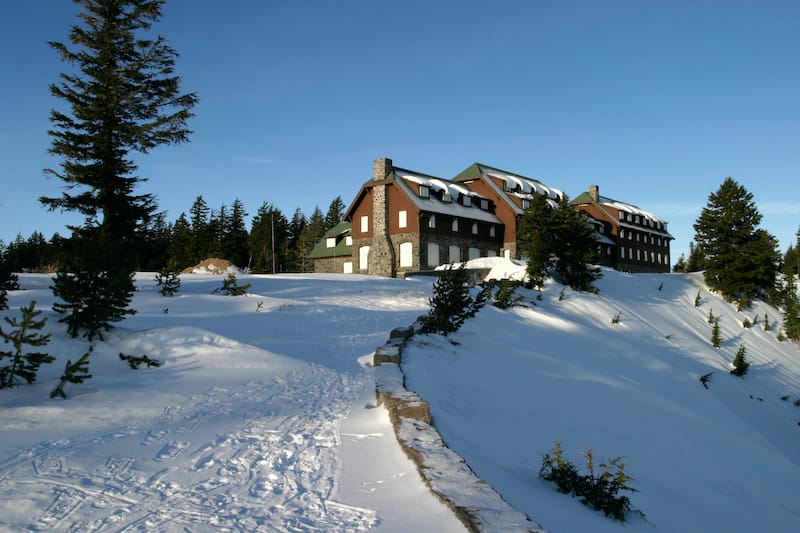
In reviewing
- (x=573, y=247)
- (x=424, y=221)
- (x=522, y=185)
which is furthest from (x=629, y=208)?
(x=573, y=247)

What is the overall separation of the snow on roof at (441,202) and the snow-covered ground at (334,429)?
22.8m

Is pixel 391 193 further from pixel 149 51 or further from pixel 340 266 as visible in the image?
pixel 149 51

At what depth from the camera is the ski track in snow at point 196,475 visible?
3.87 meters

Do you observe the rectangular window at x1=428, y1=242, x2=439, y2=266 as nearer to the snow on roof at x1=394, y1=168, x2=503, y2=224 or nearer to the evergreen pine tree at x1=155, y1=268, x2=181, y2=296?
the snow on roof at x1=394, y1=168, x2=503, y2=224

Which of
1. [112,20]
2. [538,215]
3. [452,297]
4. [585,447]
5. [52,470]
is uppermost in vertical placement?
[112,20]

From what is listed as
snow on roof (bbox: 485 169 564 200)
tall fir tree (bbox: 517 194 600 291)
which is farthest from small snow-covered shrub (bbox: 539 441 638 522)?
snow on roof (bbox: 485 169 564 200)

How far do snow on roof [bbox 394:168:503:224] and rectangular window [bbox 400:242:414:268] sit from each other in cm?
304

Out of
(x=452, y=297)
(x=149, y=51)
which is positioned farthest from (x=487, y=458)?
(x=149, y=51)

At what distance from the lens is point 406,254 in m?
39.3

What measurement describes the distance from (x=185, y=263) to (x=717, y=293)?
5283 centimetres

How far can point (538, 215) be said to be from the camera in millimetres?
25375

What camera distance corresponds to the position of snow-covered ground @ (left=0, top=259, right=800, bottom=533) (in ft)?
13.9

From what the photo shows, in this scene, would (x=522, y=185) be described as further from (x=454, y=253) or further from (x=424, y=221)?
(x=424, y=221)

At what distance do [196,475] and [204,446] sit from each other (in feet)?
2.73
